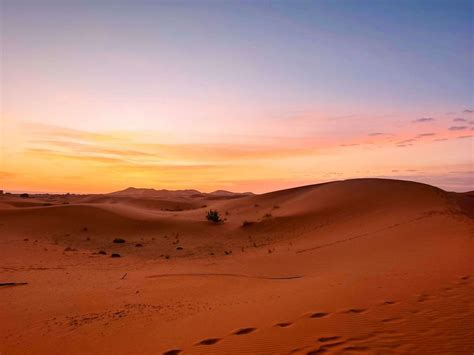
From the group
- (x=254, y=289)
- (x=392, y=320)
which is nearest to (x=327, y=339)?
(x=392, y=320)

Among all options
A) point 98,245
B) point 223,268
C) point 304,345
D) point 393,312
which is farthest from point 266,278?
point 98,245

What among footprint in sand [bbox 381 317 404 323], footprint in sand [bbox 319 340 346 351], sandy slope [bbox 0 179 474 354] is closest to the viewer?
footprint in sand [bbox 319 340 346 351]

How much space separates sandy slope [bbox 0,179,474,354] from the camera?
5.61m

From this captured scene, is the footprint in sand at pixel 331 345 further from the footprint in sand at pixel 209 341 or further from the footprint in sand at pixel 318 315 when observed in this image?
the footprint in sand at pixel 209 341

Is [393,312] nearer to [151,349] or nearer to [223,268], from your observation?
[151,349]

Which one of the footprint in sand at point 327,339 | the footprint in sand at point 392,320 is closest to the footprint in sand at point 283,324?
the footprint in sand at point 327,339

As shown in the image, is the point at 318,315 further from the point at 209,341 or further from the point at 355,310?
the point at 209,341

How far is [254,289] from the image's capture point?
884 cm

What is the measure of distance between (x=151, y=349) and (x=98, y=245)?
1405 centimetres

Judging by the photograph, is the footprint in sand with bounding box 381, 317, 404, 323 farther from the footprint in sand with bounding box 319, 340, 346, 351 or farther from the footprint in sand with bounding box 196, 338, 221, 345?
the footprint in sand with bounding box 196, 338, 221, 345

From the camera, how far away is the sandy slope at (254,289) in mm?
5605

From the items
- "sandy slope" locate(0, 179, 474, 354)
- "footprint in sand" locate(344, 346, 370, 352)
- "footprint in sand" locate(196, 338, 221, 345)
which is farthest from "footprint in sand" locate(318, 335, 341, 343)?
"footprint in sand" locate(196, 338, 221, 345)

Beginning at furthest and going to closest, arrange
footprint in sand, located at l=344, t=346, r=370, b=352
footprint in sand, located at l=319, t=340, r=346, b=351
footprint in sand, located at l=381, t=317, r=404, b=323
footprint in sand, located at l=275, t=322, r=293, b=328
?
footprint in sand, located at l=275, t=322, r=293, b=328
footprint in sand, located at l=381, t=317, r=404, b=323
footprint in sand, located at l=319, t=340, r=346, b=351
footprint in sand, located at l=344, t=346, r=370, b=352

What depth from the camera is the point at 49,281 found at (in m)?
10.3
